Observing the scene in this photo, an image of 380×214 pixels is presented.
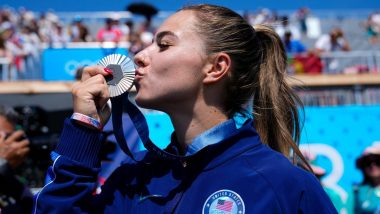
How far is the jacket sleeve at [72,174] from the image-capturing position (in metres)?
1.46

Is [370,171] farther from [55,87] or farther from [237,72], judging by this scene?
[55,87]

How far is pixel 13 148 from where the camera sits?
253 cm

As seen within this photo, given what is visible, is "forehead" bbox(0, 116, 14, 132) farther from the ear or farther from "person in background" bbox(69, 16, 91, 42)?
"person in background" bbox(69, 16, 91, 42)

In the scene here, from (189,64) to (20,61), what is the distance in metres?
8.40

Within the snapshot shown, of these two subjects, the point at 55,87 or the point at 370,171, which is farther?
the point at 55,87

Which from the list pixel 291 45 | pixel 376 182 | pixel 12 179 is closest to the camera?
pixel 12 179

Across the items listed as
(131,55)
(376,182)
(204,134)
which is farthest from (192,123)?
(131,55)

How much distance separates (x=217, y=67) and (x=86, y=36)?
962cm

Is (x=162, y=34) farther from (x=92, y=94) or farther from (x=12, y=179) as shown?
(x=12, y=179)

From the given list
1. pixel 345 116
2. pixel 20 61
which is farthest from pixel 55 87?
pixel 345 116

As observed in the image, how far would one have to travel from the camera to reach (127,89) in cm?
161

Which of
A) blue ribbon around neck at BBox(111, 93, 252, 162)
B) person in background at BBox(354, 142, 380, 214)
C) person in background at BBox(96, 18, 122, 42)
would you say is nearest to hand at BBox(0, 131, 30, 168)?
blue ribbon around neck at BBox(111, 93, 252, 162)

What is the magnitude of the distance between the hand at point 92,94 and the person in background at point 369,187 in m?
3.54

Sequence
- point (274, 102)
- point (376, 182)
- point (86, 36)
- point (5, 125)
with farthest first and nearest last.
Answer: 1. point (86, 36)
2. point (376, 182)
3. point (5, 125)
4. point (274, 102)
